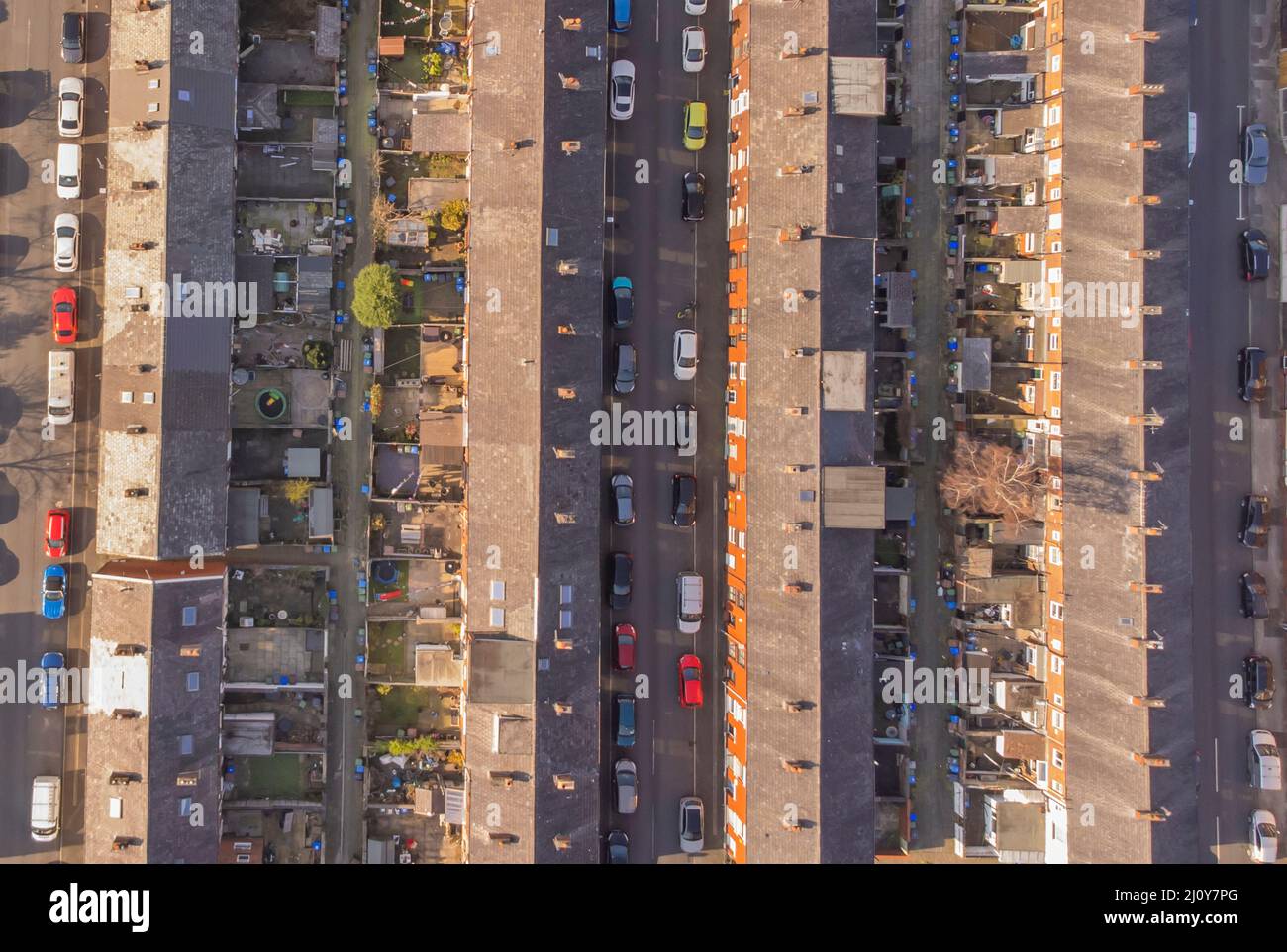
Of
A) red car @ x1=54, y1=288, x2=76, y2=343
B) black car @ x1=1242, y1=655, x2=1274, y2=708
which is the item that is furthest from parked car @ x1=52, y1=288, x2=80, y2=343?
black car @ x1=1242, y1=655, x2=1274, y2=708

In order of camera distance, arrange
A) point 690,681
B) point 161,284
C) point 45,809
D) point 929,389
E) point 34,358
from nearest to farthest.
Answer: point 161,284 → point 45,809 → point 34,358 → point 690,681 → point 929,389

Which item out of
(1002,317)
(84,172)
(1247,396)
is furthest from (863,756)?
(84,172)

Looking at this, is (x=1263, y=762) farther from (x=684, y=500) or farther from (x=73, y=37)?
(x=73, y=37)

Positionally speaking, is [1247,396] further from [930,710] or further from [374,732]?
[374,732]

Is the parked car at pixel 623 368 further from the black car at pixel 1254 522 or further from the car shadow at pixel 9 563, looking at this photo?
the black car at pixel 1254 522

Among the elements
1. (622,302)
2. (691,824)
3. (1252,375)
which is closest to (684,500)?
(622,302)
